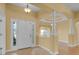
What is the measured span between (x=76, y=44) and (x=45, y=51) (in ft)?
1.44

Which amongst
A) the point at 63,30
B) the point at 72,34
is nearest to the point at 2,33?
the point at 63,30

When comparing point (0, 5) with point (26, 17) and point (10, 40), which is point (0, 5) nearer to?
point (26, 17)

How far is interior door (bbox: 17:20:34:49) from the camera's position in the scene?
5.27 feet

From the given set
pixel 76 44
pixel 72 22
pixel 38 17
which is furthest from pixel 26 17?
pixel 76 44

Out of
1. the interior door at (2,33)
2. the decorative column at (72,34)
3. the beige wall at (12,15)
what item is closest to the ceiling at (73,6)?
the decorative column at (72,34)

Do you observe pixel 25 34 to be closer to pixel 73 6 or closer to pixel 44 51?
pixel 44 51

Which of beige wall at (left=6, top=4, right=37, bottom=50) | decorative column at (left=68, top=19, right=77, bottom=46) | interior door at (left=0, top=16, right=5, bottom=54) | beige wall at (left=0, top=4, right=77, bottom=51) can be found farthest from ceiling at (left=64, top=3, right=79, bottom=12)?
interior door at (left=0, top=16, right=5, bottom=54)

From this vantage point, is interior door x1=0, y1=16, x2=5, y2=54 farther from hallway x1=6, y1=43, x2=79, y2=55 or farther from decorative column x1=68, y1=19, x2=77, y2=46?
decorative column x1=68, y1=19, x2=77, y2=46

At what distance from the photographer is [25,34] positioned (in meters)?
1.63

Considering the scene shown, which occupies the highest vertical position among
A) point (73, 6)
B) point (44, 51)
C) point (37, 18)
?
point (73, 6)

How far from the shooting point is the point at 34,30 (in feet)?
5.39

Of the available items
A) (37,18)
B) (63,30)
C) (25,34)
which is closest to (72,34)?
(63,30)

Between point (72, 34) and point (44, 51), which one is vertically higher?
point (72, 34)

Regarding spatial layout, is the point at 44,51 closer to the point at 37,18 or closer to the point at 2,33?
the point at 37,18
